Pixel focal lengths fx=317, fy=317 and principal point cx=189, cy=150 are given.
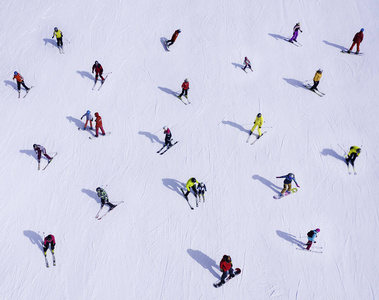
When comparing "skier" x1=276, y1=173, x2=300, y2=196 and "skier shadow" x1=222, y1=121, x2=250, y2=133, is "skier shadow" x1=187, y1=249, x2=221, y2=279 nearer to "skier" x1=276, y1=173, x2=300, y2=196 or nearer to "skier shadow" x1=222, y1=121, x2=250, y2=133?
"skier" x1=276, y1=173, x2=300, y2=196

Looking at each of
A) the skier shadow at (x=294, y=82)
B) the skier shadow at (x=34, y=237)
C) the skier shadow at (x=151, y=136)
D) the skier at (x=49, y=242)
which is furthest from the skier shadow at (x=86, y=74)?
the skier shadow at (x=294, y=82)

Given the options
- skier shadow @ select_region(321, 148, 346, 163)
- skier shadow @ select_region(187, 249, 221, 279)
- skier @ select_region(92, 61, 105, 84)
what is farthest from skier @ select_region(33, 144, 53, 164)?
skier shadow @ select_region(321, 148, 346, 163)

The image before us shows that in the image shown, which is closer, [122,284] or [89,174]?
[122,284]

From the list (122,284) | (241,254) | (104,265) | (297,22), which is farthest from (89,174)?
(297,22)

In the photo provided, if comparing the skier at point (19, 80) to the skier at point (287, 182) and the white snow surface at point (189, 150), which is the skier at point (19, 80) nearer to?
the white snow surface at point (189, 150)

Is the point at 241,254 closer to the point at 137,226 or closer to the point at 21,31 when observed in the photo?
the point at 137,226

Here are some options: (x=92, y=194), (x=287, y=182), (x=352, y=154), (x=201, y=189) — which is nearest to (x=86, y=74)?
(x=92, y=194)
